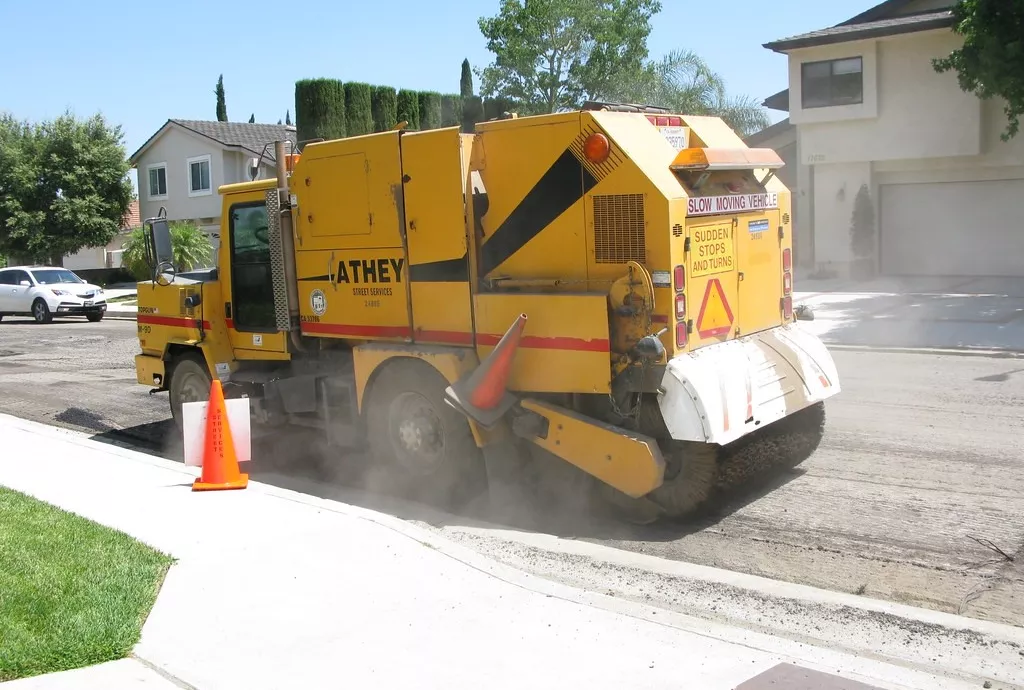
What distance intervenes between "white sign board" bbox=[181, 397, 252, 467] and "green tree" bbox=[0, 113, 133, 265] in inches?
1412

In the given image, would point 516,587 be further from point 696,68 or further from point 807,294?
point 696,68

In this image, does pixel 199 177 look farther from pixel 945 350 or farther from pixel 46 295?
pixel 945 350

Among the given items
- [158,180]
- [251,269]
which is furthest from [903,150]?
[158,180]

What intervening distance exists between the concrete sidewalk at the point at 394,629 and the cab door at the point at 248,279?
266 cm

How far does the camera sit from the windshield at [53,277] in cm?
2828

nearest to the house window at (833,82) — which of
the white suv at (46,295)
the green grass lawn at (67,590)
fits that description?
the white suv at (46,295)

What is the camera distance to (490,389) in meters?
7.05

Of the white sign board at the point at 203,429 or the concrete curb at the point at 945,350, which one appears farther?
the concrete curb at the point at 945,350

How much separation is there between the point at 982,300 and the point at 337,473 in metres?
15.7

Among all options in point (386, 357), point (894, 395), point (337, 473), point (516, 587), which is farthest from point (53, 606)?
point (894, 395)

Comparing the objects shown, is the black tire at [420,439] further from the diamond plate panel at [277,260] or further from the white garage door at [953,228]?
the white garage door at [953,228]

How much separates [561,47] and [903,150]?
18.3 meters

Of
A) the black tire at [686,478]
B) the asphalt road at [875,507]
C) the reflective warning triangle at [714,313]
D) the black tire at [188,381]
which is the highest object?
the reflective warning triangle at [714,313]

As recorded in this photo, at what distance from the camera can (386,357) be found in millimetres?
7930
